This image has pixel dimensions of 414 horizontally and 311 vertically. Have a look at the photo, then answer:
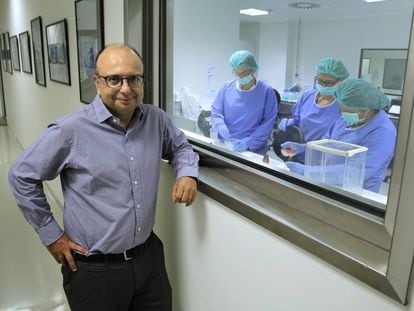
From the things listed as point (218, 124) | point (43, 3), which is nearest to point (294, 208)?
point (218, 124)

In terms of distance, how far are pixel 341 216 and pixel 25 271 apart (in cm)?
236

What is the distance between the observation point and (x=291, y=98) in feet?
11.3

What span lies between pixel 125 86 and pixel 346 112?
916 mm

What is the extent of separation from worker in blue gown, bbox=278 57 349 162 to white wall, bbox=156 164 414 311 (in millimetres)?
792

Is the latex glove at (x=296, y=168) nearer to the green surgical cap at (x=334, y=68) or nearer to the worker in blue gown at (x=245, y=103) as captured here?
the green surgical cap at (x=334, y=68)

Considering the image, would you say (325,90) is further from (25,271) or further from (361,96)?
(25,271)

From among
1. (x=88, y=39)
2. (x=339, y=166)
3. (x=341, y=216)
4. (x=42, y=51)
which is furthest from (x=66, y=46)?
(x=341, y=216)

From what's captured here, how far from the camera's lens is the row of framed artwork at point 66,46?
2.21m

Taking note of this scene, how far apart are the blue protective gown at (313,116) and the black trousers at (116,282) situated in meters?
1.03

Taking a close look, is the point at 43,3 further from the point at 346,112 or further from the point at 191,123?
the point at 346,112

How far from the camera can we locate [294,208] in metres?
1.12

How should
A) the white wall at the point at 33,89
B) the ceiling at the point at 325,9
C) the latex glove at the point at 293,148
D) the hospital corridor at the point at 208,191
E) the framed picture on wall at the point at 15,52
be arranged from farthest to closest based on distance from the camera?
the framed picture on wall at the point at 15,52 → the ceiling at the point at 325,9 → the white wall at the point at 33,89 → the latex glove at the point at 293,148 → the hospital corridor at the point at 208,191

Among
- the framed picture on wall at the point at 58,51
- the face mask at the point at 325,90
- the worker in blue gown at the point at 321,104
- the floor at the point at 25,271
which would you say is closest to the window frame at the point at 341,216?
the worker in blue gown at the point at 321,104

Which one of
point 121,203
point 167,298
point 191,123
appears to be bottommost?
point 167,298
